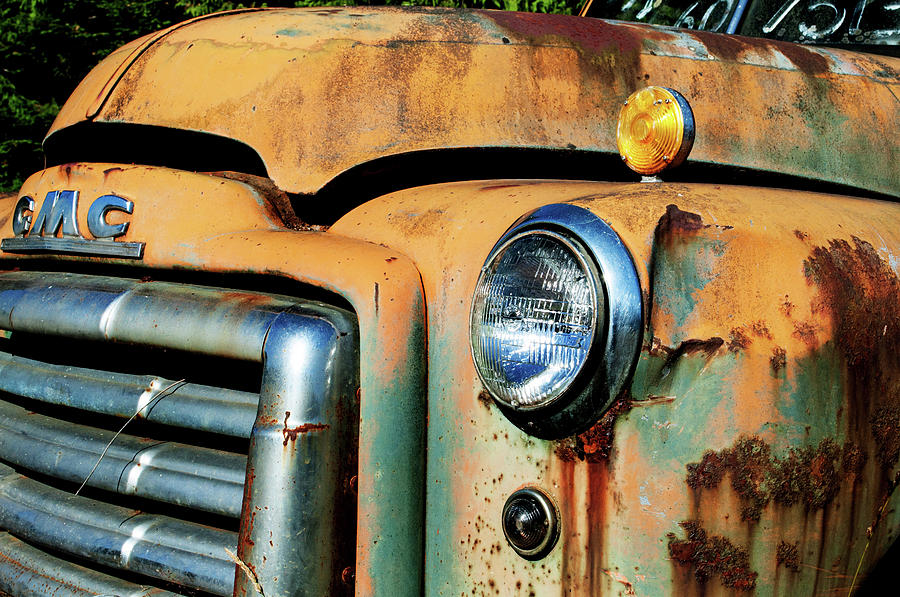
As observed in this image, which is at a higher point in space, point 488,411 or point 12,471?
point 488,411

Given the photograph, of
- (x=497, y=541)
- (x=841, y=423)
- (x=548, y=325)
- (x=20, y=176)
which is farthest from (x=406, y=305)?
(x=20, y=176)

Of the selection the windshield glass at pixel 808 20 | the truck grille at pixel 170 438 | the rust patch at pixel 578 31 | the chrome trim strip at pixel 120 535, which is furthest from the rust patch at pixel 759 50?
the chrome trim strip at pixel 120 535

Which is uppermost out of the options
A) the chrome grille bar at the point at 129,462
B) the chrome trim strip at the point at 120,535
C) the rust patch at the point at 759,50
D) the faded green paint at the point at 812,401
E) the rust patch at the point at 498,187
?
the rust patch at the point at 759,50

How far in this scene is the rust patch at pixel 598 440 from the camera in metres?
1.28

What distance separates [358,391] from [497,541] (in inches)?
13.3

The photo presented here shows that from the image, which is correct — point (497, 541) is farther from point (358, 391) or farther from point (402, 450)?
point (358, 391)

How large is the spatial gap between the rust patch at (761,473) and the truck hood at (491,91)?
0.81m

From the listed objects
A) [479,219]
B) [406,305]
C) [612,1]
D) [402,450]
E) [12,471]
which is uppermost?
[612,1]

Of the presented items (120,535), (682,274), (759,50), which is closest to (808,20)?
(759,50)

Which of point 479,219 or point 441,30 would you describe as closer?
point 479,219

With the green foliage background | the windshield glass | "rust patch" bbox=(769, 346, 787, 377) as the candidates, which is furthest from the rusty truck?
the green foliage background

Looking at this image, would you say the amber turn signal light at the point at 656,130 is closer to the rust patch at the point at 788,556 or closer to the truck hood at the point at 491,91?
the truck hood at the point at 491,91

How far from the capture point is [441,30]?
195cm

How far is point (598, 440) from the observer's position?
129cm
